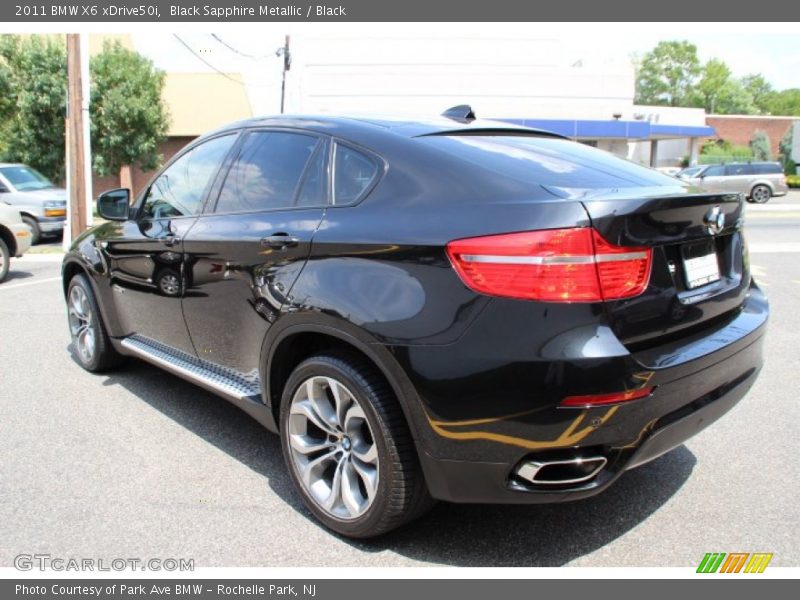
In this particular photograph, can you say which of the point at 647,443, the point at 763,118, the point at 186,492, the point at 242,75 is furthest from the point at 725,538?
the point at 763,118

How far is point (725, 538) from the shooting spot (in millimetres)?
2793

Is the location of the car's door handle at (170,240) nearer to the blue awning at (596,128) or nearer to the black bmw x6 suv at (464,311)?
the black bmw x6 suv at (464,311)

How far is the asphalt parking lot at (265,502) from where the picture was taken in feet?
9.07

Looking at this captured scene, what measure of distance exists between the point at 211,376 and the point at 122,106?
2483 cm

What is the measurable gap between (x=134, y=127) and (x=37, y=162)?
3754 mm

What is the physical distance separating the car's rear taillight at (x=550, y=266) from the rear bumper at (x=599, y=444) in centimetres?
33

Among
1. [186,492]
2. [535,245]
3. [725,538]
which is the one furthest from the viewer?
[186,492]

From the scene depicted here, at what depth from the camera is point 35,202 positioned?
1484 centimetres

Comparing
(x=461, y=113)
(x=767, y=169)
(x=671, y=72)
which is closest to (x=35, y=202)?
(x=461, y=113)

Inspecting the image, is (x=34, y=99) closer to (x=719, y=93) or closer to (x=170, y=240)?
(x=170, y=240)

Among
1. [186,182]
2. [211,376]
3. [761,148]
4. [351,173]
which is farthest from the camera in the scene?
[761,148]

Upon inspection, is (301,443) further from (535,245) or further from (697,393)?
(697,393)

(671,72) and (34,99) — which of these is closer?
(34,99)

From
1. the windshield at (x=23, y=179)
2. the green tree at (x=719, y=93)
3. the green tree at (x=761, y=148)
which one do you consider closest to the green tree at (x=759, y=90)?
the green tree at (x=719, y=93)
